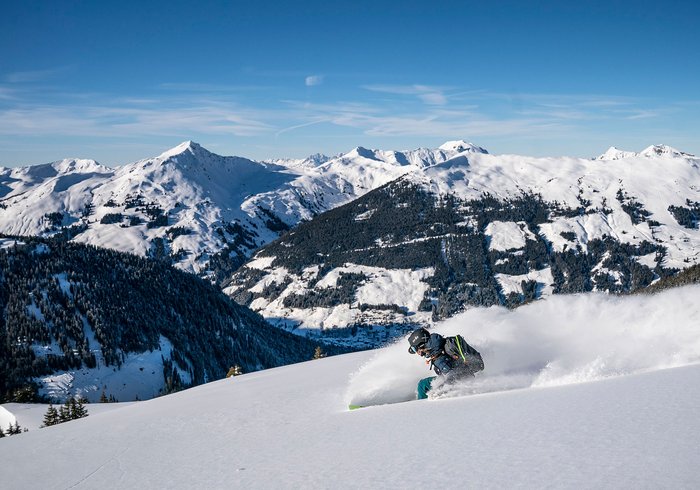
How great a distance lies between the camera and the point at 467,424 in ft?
31.9

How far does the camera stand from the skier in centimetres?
1400

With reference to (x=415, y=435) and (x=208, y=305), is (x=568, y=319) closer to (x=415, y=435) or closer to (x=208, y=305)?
(x=415, y=435)

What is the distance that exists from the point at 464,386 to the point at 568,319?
5831 millimetres

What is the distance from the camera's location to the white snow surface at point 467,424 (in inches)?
278

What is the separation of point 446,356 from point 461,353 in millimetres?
493

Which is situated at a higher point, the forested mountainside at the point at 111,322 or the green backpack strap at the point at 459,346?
the green backpack strap at the point at 459,346

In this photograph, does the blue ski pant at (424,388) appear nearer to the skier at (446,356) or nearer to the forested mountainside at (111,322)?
the skier at (446,356)

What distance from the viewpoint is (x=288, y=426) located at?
11.9m

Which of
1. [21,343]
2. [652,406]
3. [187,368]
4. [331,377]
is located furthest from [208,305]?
[652,406]

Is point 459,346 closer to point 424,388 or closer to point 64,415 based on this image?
point 424,388

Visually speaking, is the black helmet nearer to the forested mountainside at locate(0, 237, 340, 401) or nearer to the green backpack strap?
the green backpack strap

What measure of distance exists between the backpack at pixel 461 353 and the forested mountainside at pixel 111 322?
117m

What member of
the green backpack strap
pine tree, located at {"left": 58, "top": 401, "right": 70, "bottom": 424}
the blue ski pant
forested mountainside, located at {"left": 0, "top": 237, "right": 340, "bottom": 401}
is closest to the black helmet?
the green backpack strap

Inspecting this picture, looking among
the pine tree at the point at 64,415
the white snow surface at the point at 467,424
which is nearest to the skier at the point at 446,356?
the white snow surface at the point at 467,424
